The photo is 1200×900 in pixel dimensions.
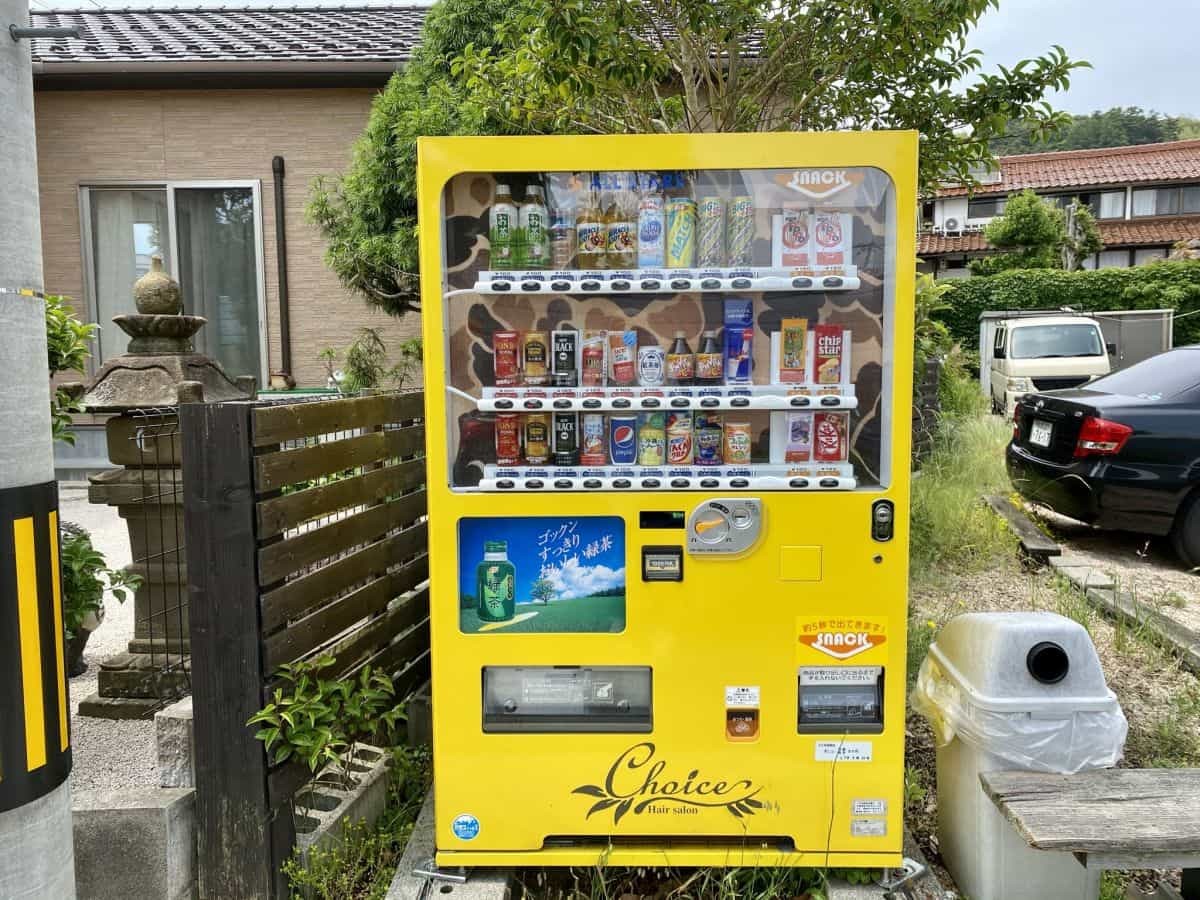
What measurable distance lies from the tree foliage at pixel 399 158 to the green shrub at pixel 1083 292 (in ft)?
48.3

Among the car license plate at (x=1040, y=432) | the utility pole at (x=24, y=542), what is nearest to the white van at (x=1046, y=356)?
the car license plate at (x=1040, y=432)

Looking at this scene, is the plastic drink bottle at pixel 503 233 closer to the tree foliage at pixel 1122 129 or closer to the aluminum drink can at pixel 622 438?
the aluminum drink can at pixel 622 438

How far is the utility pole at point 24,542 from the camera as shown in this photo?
1646 millimetres

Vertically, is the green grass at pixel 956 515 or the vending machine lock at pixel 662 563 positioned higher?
the vending machine lock at pixel 662 563

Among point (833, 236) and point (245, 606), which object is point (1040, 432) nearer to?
point (833, 236)

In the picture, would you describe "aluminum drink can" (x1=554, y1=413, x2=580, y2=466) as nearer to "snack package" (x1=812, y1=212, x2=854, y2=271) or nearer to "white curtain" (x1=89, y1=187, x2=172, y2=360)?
"snack package" (x1=812, y1=212, x2=854, y2=271)

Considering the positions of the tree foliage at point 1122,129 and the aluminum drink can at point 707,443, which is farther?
the tree foliage at point 1122,129

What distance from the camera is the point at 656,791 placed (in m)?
2.54

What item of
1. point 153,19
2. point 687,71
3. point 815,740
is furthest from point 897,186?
point 153,19

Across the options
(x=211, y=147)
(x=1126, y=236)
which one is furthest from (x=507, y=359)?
(x=1126, y=236)

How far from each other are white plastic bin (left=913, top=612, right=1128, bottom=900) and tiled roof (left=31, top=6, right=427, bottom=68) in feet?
26.2

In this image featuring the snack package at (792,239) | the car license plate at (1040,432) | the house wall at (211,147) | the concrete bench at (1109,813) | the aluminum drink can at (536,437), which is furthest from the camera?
the house wall at (211,147)

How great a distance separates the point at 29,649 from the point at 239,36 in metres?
10.7

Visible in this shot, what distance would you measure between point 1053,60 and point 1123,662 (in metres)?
2.92
